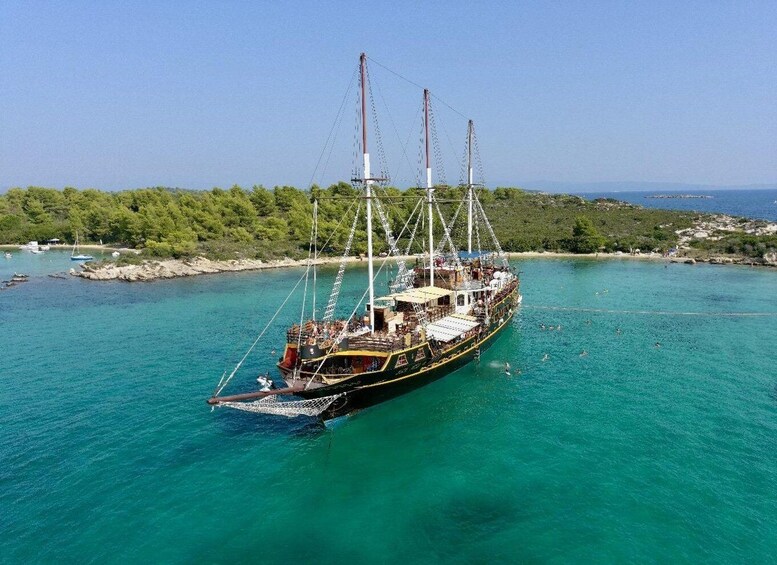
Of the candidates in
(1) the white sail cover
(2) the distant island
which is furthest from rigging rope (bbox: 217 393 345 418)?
(2) the distant island

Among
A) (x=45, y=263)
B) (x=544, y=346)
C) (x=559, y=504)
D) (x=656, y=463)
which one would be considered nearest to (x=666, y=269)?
(x=544, y=346)

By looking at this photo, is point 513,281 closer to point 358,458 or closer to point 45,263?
point 358,458

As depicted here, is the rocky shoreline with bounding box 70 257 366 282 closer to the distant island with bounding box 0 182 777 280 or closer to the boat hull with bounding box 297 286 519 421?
the distant island with bounding box 0 182 777 280

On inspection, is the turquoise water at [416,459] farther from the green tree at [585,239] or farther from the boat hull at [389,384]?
the green tree at [585,239]

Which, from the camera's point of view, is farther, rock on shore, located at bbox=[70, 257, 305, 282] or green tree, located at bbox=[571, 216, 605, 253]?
green tree, located at bbox=[571, 216, 605, 253]

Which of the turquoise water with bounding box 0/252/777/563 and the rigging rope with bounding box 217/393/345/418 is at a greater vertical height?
the rigging rope with bounding box 217/393/345/418

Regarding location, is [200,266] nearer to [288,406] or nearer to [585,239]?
[288,406]
